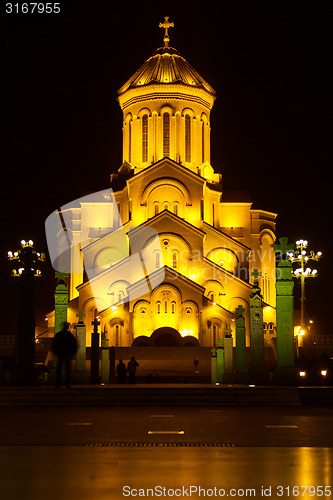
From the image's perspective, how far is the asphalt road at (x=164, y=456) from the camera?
6348mm

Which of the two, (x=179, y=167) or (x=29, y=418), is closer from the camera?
(x=29, y=418)

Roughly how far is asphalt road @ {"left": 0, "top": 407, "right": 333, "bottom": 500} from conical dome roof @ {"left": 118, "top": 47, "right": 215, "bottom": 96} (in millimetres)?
47544

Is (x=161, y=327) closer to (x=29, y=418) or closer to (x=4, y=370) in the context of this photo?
(x=4, y=370)

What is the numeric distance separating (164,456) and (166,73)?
176 feet

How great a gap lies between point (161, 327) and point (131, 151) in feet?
53.6

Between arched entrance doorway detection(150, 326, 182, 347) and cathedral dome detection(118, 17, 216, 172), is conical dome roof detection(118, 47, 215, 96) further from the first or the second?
arched entrance doorway detection(150, 326, 182, 347)

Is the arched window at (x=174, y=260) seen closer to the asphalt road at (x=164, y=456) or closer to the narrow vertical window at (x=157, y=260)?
the narrow vertical window at (x=157, y=260)

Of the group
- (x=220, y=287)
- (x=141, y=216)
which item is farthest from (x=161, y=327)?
(x=141, y=216)

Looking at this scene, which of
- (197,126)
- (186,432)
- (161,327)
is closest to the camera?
(186,432)

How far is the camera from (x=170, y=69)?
6003cm

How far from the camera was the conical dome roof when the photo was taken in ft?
195

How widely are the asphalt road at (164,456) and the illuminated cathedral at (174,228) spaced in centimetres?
3515

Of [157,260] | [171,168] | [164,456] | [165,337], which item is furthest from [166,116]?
[164,456]

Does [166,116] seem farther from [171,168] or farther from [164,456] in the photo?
[164,456]
